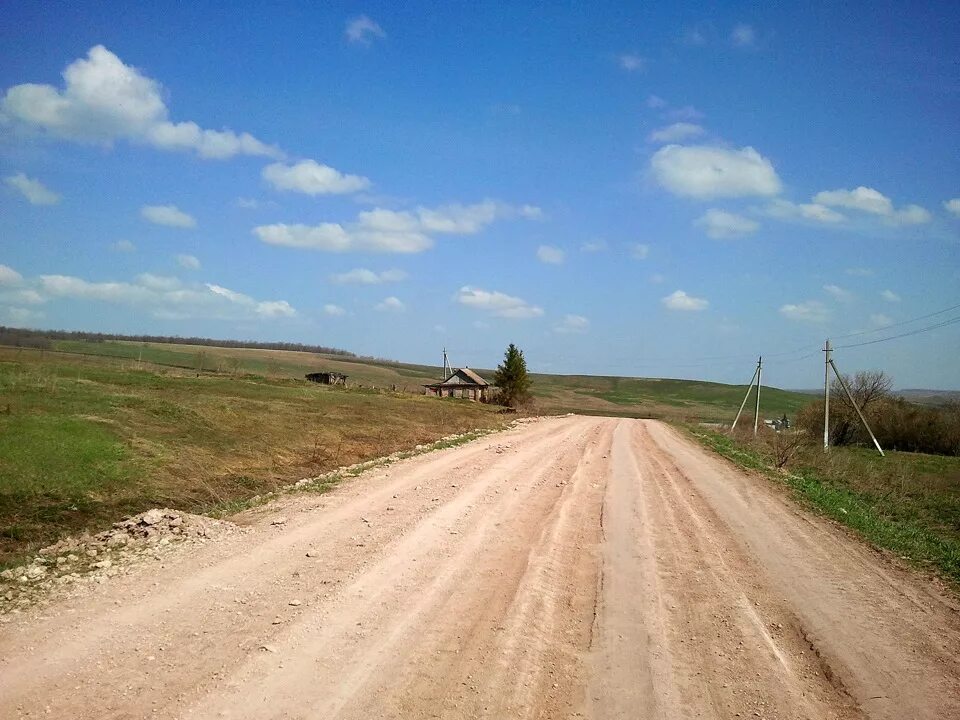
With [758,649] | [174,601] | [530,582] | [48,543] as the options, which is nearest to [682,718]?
[758,649]

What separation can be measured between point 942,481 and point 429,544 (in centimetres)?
3504

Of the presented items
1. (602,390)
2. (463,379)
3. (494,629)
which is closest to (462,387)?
(463,379)

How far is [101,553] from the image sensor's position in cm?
927

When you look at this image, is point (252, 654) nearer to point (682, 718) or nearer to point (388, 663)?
point (388, 663)

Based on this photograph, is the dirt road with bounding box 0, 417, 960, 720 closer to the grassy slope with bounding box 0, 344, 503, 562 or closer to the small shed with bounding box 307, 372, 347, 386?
the grassy slope with bounding box 0, 344, 503, 562

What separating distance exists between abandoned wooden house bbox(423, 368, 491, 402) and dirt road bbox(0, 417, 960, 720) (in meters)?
71.3

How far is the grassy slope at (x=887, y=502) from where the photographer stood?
11.7 m

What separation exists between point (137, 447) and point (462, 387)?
215 ft

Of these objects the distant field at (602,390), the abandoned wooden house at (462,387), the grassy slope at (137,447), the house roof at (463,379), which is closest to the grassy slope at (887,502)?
the grassy slope at (137,447)

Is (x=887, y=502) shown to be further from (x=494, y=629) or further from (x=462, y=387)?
(x=462, y=387)

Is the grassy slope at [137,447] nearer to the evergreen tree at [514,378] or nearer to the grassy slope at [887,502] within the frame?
the grassy slope at [887,502]

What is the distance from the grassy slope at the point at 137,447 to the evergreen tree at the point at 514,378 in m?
37.4

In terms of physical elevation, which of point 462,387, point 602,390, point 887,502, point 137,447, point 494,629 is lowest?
point 887,502

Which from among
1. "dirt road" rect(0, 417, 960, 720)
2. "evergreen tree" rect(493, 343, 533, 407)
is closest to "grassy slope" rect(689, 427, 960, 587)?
"dirt road" rect(0, 417, 960, 720)
